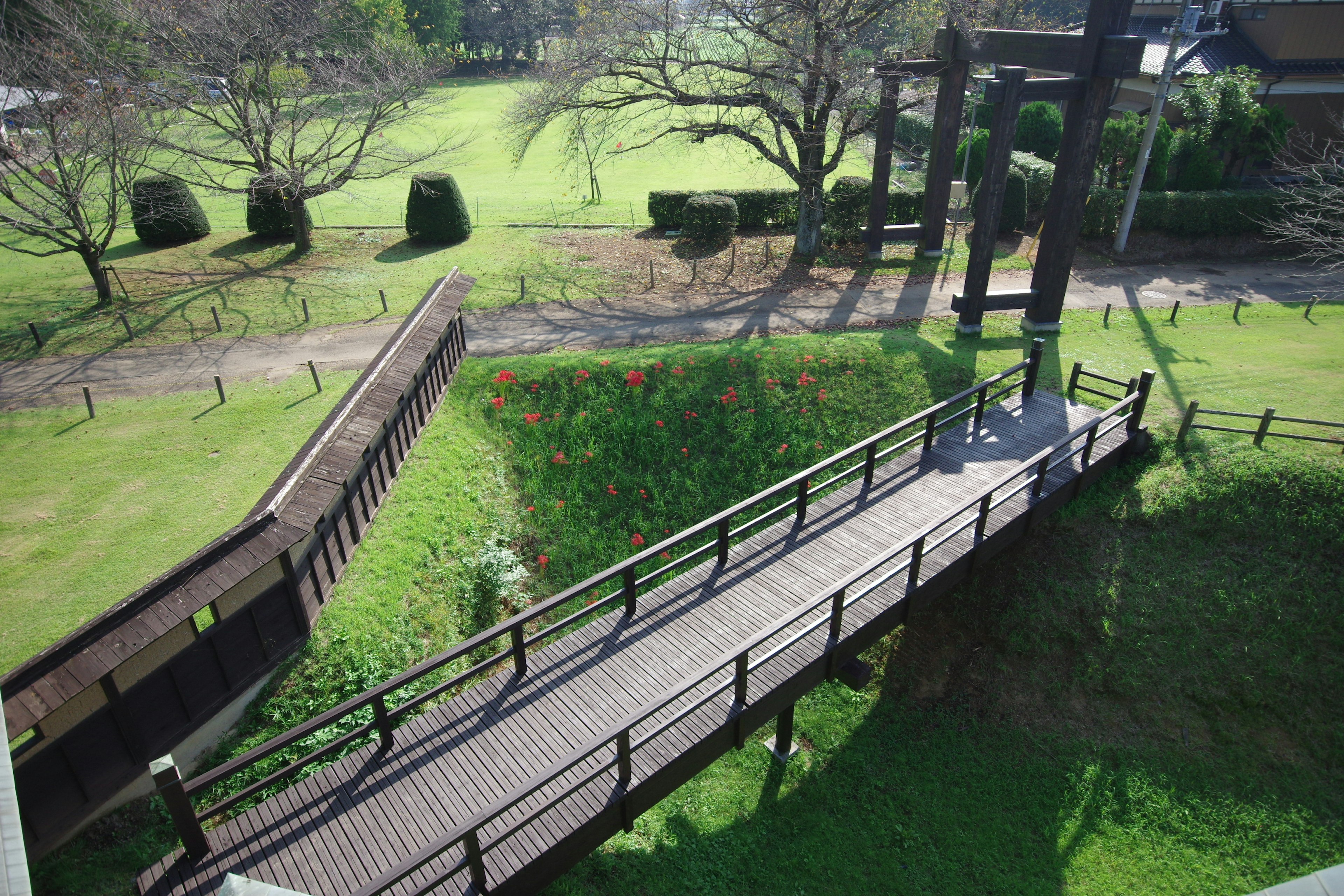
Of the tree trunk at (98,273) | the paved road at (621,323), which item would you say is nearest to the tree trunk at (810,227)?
the paved road at (621,323)

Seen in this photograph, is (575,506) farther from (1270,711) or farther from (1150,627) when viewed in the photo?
(1270,711)

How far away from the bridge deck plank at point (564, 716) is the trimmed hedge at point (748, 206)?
16726 millimetres

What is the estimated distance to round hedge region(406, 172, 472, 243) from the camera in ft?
79.5

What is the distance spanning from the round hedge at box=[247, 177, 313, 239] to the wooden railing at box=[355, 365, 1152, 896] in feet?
73.3

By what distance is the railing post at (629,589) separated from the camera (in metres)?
8.13

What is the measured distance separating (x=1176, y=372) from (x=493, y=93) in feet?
168

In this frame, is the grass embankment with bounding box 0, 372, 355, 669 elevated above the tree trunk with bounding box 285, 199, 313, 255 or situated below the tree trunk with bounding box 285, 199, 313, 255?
below

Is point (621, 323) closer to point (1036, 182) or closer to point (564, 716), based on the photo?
point (564, 716)

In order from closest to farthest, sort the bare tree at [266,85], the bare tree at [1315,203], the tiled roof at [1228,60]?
the bare tree at [1315,203] < the bare tree at [266,85] < the tiled roof at [1228,60]

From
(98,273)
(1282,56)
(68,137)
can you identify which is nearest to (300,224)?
(98,273)

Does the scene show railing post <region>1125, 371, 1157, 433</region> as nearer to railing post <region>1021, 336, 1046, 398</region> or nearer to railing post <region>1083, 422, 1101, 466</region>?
railing post <region>1083, 422, 1101, 466</region>

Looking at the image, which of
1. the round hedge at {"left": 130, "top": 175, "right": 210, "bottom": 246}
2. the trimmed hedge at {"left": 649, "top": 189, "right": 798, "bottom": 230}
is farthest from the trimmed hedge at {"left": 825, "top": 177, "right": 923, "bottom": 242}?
the round hedge at {"left": 130, "top": 175, "right": 210, "bottom": 246}

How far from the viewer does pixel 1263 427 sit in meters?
11.4

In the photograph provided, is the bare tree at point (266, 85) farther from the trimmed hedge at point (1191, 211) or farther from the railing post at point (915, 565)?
the trimmed hedge at point (1191, 211)
